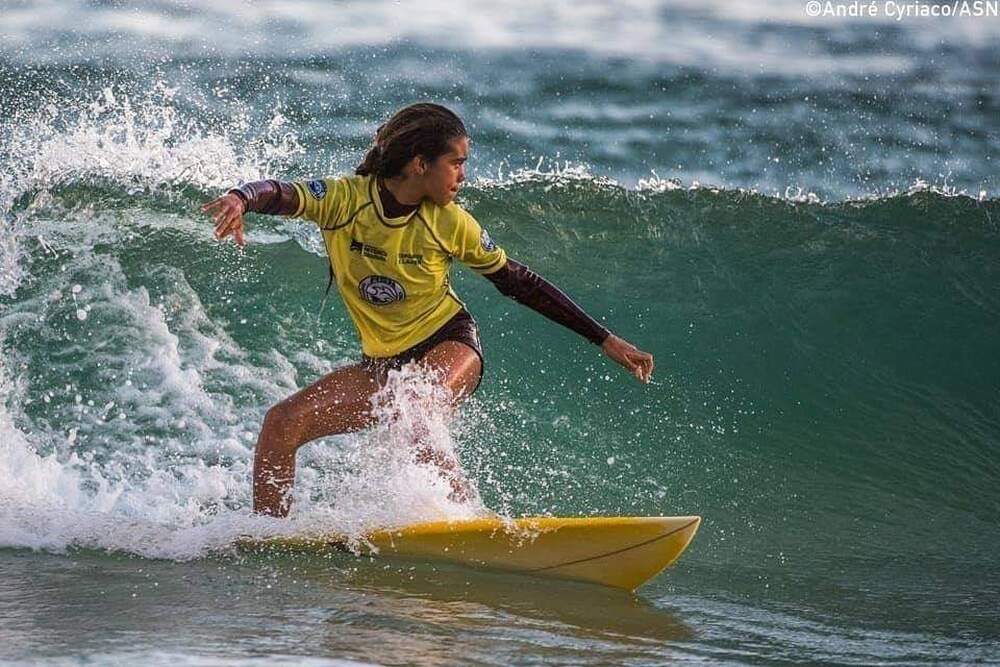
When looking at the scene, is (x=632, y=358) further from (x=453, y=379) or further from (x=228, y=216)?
(x=228, y=216)

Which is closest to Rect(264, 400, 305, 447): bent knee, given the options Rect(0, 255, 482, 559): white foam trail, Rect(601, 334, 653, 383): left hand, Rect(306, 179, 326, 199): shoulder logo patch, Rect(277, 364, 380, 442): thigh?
Rect(277, 364, 380, 442): thigh

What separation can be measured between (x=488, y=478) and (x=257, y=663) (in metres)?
3.00

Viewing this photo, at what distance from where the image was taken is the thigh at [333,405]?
444 centimetres

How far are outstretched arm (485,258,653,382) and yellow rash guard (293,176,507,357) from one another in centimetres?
7

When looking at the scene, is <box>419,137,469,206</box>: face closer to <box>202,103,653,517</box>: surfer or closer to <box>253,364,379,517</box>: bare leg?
<box>202,103,653,517</box>: surfer

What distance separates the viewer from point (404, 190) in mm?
4352

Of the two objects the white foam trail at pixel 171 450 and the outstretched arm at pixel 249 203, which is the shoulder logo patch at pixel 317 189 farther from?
the white foam trail at pixel 171 450

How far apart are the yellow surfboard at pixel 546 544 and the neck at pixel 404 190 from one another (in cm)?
111

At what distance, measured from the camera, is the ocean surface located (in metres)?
3.92

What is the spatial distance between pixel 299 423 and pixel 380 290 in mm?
526

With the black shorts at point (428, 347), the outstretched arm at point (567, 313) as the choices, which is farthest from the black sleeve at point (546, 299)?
the black shorts at point (428, 347)

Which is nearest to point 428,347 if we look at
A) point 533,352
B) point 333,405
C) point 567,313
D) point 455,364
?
point 455,364

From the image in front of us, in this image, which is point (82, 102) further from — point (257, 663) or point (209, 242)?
point (257, 663)

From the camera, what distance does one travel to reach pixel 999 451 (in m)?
6.68
